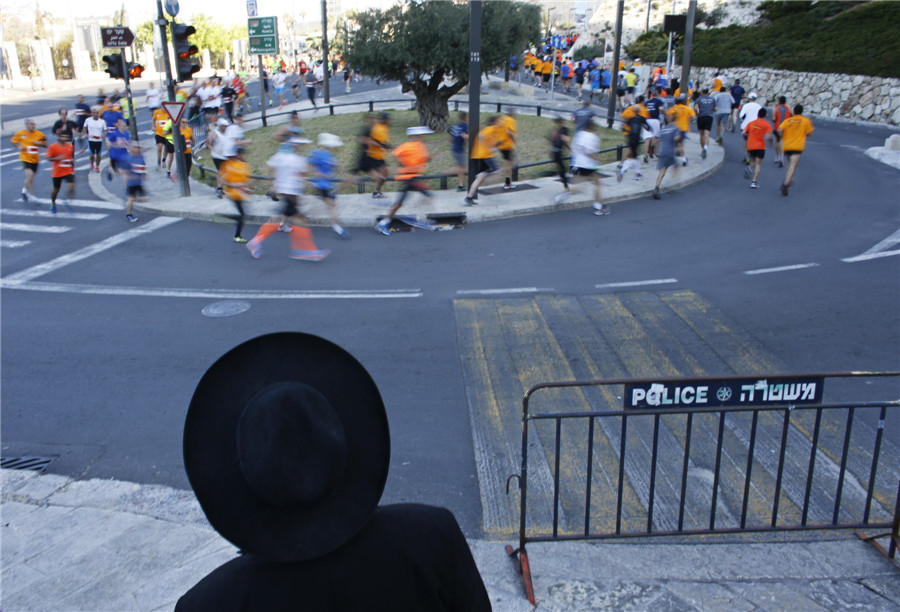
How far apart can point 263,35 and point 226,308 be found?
70.8 ft

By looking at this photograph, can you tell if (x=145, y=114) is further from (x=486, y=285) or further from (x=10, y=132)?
(x=486, y=285)

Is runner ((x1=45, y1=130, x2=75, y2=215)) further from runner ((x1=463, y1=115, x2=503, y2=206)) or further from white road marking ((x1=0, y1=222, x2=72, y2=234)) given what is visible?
runner ((x1=463, y1=115, x2=503, y2=206))

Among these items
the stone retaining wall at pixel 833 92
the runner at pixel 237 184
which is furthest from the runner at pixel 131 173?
the stone retaining wall at pixel 833 92

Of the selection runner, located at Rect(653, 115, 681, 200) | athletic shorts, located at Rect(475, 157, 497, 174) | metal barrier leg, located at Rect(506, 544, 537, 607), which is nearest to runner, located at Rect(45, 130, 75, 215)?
athletic shorts, located at Rect(475, 157, 497, 174)

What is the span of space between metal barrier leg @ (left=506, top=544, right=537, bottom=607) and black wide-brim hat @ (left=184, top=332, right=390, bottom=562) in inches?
101

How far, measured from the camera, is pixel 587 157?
13.8m

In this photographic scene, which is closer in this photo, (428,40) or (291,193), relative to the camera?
(291,193)

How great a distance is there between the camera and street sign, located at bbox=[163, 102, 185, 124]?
1499cm

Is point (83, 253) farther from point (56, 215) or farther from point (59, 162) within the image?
point (59, 162)

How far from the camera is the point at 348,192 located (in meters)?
16.2

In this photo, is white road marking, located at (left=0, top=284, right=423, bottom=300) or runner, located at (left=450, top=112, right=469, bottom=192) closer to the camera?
white road marking, located at (left=0, top=284, right=423, bottom=300)

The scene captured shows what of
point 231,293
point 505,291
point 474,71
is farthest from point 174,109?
point 505,291

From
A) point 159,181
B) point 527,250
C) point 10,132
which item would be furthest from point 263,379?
point 10,132

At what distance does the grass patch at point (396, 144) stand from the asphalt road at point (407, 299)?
12.8 feet
